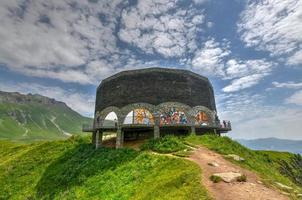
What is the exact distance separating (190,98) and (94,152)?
15.9 metres

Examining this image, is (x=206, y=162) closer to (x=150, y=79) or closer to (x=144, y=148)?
(x=144, y=148)

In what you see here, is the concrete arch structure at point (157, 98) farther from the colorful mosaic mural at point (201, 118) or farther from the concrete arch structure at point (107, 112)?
the colorful mosaic mural at point (201, 118)

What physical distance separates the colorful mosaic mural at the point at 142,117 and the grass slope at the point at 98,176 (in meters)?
5.70

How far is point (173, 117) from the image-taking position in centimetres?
3195

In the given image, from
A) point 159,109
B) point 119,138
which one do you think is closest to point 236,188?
point 159,109

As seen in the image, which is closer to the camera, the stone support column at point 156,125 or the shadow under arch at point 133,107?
the stone support column at point 156,125

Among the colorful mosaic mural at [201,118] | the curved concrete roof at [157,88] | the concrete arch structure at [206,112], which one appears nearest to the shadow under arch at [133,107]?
the curved concrete roof at [157,88]

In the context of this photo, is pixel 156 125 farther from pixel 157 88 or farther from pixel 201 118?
pixel 201 118

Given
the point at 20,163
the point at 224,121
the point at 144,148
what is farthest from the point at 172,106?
the point at 20,163

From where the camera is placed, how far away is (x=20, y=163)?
36.1m

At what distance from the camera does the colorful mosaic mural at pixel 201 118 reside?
33.6 metres

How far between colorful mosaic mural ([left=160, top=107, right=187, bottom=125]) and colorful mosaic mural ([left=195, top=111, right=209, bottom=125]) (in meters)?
2.23

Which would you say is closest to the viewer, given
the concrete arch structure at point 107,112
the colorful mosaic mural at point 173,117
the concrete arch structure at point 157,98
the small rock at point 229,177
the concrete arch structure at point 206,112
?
the small rock at point 229,177

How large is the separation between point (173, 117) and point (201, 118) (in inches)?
217
